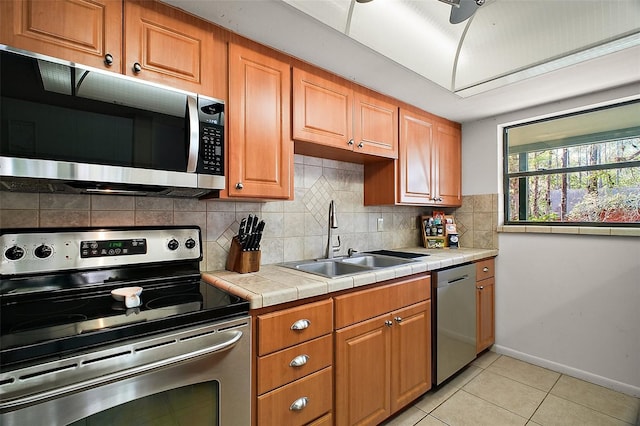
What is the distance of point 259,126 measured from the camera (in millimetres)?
1598

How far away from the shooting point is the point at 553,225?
2.52 metres

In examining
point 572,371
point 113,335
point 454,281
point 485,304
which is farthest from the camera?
point 485,304

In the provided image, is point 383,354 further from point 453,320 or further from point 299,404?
point 453,320

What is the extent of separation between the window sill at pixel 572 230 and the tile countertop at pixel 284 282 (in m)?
1.20

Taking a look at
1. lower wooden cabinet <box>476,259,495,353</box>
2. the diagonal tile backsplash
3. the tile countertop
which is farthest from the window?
the tile countertop

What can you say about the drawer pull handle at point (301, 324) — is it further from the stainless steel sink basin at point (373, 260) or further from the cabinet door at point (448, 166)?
the cabinet door at point (448, 166)

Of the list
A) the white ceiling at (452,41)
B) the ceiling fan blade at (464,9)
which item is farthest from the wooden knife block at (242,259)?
the ceiling fan blade at (464,9)

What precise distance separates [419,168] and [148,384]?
2296 millimetres

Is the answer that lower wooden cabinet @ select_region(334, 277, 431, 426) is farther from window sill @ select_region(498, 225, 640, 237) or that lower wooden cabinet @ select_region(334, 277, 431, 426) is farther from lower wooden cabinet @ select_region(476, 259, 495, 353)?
window sill @ select_region(498, 225, 640, 237)

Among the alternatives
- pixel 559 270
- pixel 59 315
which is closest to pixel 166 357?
pixel 59 315

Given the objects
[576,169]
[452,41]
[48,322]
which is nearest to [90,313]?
[48,322]

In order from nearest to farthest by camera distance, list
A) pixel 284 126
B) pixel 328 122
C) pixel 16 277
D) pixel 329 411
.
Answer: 1. pixel 16 277
2. pixel 329 411
3. pixel 284 126
4. pixel 328 122

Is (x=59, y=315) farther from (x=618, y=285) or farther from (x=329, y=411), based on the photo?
(x=618, y=285)

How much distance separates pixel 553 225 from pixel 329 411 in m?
2.34
